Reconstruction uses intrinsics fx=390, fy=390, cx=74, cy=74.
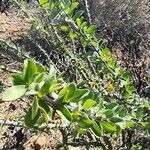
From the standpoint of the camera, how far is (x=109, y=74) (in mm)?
1809

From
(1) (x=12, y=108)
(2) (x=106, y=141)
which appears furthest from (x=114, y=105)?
(1) (x=12, y=108)

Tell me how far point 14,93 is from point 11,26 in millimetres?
4397

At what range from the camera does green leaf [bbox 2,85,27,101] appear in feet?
1.74

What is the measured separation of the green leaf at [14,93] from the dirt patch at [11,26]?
4109 mm

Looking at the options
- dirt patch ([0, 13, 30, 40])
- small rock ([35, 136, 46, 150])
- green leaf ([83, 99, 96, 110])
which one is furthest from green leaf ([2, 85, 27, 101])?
dirt patch ([0, 13, 30, 40])

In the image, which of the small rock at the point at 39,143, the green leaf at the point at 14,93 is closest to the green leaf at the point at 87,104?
the green leaf at the point at 14,93

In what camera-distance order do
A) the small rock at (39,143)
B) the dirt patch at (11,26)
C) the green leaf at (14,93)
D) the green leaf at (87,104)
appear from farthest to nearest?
the dirt patch at (11,26) < the small rock at (39,143) < the green leaf at (87,104) < the green leaf at (14,93)

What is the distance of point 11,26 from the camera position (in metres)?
4.84

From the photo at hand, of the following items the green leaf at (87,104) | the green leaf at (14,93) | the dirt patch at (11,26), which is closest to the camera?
the green leaf at (14,93)

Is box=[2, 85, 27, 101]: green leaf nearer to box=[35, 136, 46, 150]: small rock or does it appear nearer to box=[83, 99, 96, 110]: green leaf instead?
box=[83, 99, 96, 110]: green leaf

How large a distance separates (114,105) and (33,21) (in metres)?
0.88

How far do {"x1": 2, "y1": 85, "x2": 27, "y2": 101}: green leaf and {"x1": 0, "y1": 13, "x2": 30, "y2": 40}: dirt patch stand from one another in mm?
4109

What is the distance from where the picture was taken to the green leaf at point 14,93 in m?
0.53

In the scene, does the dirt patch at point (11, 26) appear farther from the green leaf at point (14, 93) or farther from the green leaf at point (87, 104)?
the green leaf at point (14, 93)
